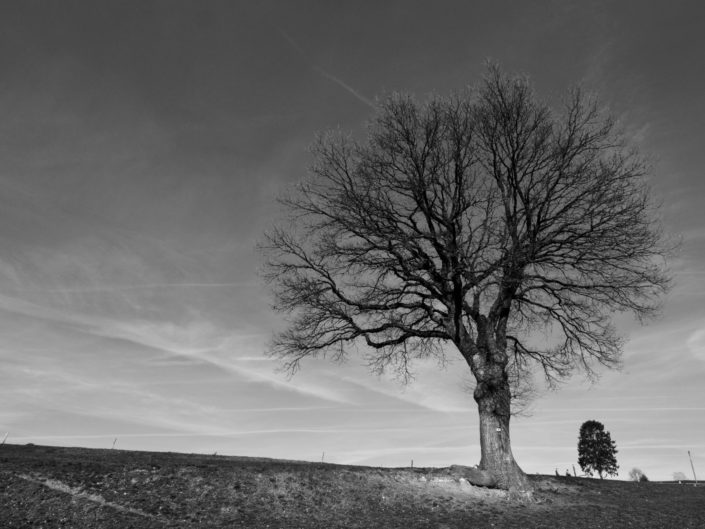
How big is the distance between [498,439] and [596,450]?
7318cm

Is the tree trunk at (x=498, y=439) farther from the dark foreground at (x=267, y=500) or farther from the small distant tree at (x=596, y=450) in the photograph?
the small distant tree at (x=596, y=450)

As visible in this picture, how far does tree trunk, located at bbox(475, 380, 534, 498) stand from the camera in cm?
1400

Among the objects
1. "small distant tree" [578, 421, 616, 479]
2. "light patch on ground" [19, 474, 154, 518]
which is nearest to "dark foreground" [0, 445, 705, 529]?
"light patch on ground" [19, 474, 154, 518]

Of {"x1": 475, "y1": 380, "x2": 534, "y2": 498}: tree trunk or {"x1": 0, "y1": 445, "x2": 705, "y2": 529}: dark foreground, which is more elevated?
{"x1": 475, "y1": 380, "x2": 534, "y2": 498}: tree trunk

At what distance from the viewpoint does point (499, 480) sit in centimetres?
1402

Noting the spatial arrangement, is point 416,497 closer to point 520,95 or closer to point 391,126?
point 391,126

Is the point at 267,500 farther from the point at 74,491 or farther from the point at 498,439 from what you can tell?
the point at 498,439

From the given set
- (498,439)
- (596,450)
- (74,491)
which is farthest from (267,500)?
(596,450)

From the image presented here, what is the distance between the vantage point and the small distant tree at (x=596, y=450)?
73250mm

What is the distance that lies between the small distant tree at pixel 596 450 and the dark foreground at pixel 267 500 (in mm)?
69456

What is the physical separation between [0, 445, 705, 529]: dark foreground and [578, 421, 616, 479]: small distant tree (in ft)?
228

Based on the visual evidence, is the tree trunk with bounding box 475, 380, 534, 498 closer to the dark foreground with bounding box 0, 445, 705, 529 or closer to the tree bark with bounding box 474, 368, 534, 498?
the tree bark with bounding box 474, 368, 534, 498

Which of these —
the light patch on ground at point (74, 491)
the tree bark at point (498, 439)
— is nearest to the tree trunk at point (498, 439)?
the tree bark at point (498, 439)

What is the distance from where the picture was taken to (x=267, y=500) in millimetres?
11320
